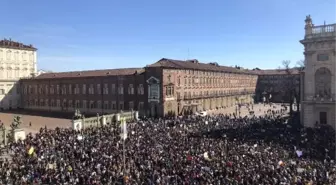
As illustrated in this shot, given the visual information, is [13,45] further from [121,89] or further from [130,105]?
[130,105]

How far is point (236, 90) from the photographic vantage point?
294 ft

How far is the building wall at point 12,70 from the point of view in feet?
245

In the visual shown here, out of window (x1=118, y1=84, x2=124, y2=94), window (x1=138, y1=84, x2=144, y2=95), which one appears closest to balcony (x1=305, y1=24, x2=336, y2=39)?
window (x1=138, y1=84, x2=144, y2=95)

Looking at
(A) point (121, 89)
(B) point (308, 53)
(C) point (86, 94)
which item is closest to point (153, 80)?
(A) point (121, 89)

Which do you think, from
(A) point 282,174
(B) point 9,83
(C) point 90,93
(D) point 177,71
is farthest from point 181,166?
(B) point 9,83

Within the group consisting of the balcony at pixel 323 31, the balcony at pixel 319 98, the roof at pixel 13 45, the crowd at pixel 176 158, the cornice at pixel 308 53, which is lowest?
the crowd at pixel 176 158

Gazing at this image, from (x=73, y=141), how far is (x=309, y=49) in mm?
28832

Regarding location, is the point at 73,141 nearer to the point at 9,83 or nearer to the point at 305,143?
the point at 305,143

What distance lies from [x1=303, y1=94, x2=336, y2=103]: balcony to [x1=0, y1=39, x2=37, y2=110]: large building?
2383 inches

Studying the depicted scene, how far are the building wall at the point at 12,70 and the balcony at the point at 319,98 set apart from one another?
60.5m

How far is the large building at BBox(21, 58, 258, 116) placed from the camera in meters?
57.5

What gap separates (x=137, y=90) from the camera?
59.2m

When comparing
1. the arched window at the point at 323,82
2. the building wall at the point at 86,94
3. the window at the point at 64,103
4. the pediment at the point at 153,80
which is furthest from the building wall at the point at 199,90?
the window at the point at 64,103

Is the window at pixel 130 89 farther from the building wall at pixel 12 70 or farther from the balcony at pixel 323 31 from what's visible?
the building wall at pixel 12 70
